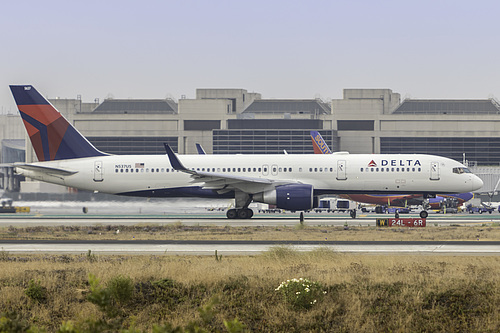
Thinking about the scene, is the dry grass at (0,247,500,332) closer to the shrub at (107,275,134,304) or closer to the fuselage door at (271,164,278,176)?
the shrub at (107,275,134,304)

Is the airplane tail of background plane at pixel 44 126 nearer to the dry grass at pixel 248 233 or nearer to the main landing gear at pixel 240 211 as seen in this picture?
the dry grass at pixel 248 233

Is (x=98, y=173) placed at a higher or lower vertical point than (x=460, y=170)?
lower

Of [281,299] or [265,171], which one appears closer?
[281,299]

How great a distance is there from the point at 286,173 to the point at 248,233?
1354 cm

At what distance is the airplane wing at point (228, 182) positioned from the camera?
50312mm

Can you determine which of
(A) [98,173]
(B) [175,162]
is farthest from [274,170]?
(A) [98,173]

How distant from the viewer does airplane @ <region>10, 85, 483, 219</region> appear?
5197cm

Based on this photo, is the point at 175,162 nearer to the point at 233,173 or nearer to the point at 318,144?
the point at 233,173

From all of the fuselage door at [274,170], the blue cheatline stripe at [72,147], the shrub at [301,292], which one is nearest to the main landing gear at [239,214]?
the fuselage door at [274,170]

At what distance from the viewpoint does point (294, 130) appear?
139125mm

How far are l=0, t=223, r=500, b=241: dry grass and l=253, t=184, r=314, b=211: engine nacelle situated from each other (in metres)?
6.86

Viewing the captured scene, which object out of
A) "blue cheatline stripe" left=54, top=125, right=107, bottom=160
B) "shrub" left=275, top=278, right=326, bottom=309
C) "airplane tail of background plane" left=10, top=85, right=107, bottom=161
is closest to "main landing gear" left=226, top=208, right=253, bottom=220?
"blue cheatline stripe" left=54, top=125, right=107, bottom=160

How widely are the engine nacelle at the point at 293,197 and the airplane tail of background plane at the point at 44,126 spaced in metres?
16.0

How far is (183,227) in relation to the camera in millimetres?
45062
